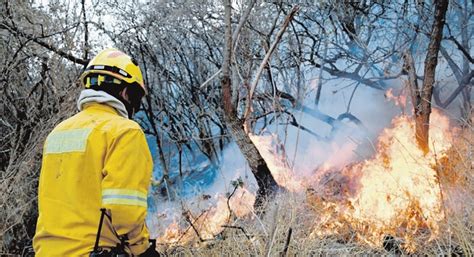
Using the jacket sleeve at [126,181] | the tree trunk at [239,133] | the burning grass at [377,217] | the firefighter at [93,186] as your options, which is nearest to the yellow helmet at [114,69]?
the firefighter at [93,186]

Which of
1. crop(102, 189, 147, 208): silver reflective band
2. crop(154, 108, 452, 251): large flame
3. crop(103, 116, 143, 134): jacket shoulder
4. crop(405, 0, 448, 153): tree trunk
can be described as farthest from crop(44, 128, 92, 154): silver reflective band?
crop(405, 0, 448, 153): tree trunk

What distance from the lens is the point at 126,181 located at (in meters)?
2.36

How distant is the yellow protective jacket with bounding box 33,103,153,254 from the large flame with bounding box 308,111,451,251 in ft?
8.48

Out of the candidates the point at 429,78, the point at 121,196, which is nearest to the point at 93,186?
the point at 121,196

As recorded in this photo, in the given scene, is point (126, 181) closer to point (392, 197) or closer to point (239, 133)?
point (392, 197)

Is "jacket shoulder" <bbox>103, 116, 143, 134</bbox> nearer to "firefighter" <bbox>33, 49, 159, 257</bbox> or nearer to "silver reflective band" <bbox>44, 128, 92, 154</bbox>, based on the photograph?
"firefighter" <bbox>33, 49, 159, 257</bbox>

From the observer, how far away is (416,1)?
876cm

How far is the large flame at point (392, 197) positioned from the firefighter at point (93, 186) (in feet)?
8.42

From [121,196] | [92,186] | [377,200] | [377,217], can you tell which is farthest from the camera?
[377,200]

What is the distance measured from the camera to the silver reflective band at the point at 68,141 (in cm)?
246

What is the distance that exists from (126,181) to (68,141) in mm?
444

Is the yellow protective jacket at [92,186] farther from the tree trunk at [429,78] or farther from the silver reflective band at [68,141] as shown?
the tree trunk at [429,78]

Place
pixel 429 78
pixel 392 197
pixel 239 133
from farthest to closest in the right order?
pixel 239 133
pixel 429 78
pixel 392 197

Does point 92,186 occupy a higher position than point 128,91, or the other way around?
point 128,91
